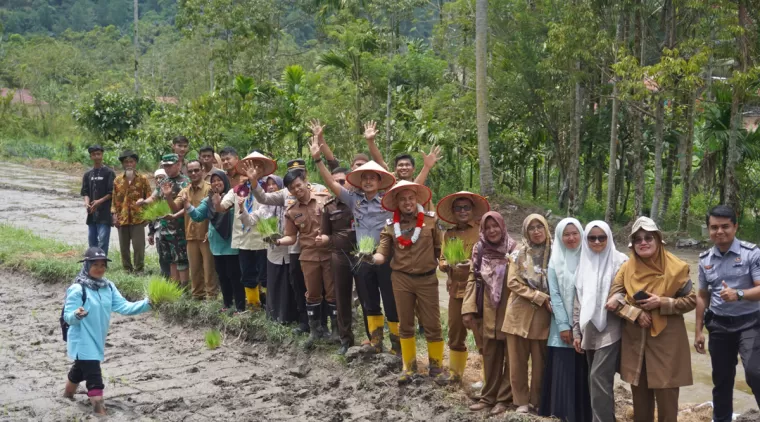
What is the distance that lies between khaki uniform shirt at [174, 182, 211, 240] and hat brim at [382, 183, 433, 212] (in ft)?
9.91

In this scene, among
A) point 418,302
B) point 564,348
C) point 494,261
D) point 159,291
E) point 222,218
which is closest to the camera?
point 564,348

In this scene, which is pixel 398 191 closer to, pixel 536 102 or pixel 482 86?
pixel 482 86

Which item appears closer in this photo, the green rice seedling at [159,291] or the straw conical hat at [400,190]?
the straw conical hat at [400,190]

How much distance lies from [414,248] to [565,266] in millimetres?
1522

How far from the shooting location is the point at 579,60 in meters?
16.1

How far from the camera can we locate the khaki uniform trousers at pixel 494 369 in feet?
20.8

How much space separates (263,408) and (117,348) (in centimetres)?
248

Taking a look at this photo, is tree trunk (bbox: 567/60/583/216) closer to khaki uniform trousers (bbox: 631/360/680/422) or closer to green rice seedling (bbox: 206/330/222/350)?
green rice seedling (bbox: 206/330/222/350)

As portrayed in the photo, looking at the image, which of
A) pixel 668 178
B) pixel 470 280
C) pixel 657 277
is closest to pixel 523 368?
pixel 470 280

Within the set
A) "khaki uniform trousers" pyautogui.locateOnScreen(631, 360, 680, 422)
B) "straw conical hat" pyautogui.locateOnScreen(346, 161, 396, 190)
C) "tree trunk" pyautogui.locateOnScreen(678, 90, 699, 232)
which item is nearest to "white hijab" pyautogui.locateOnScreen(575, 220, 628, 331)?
→ "khaki uniform trousers" pyautogui.locateOnScreen(631, 360, 680, 422)

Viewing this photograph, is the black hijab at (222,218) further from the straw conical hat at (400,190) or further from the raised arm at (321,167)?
the straw conical hat at (400,190)

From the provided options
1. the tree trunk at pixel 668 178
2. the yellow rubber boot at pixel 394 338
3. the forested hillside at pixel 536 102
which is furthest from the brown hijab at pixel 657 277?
the tree trunk at pixel 668 178

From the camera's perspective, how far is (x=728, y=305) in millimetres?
5582

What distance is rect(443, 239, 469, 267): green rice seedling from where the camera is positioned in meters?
6.48
